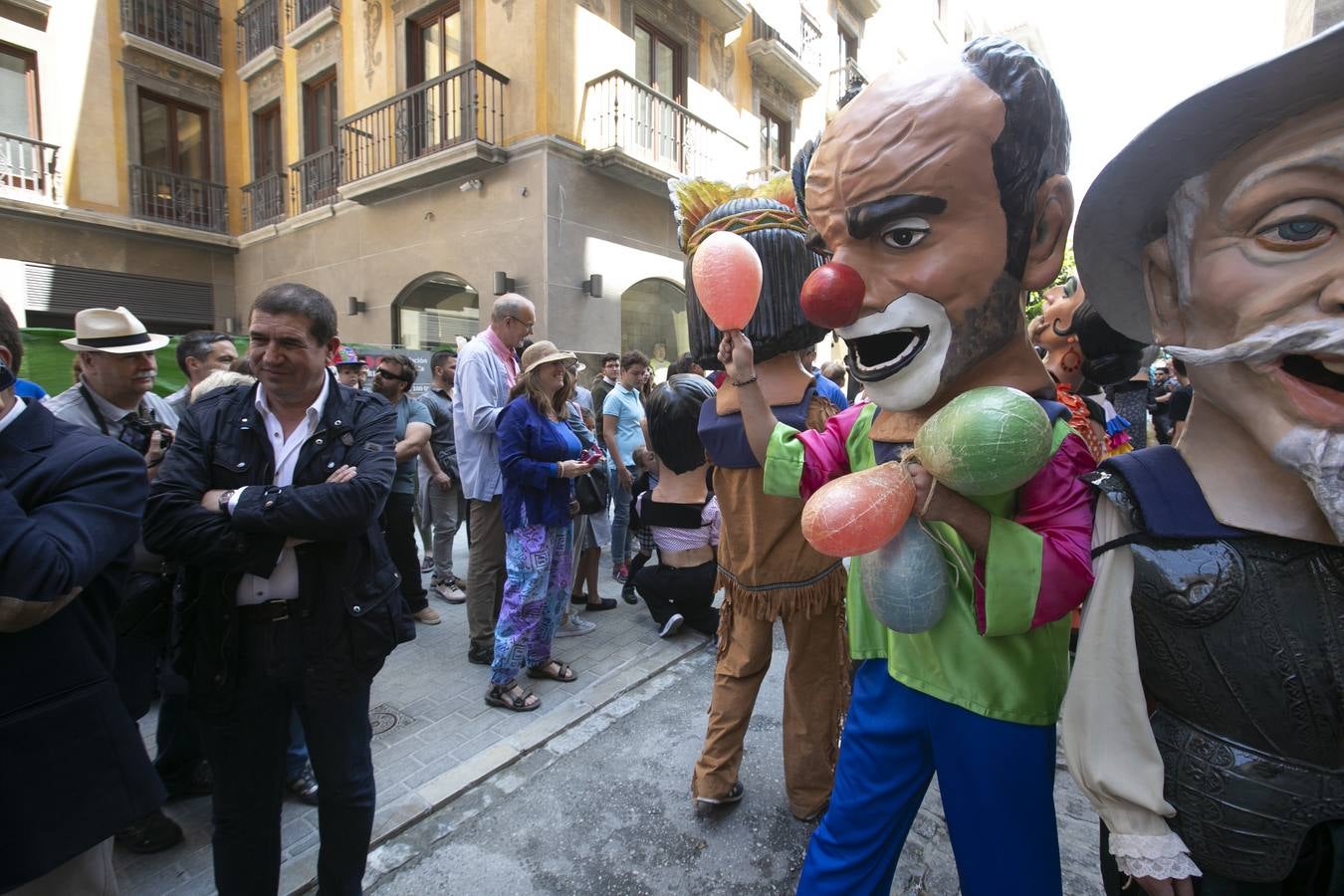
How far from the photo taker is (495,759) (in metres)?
2.76

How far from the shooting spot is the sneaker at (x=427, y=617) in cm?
434

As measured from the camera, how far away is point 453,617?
449 cm

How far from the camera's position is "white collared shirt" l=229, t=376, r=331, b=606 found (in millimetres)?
1802

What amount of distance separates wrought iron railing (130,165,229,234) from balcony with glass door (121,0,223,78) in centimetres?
206

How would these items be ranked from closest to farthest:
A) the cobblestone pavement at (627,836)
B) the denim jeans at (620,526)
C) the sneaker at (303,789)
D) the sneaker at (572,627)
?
the cobblestone pavement at (627,836)
the sneaker at (303,789)
the sneaker at (572,627)
the denim jeans at (620,526)

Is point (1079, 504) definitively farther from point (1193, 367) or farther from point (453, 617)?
point (453, 617)

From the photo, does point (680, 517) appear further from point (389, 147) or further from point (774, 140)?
point (774, 140)

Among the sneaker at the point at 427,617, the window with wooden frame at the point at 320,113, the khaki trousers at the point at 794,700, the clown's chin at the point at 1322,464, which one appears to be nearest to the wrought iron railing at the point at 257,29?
the window with wooden frame at the point at 320,113

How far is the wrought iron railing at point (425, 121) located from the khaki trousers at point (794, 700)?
824cm

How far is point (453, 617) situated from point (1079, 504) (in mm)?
4059

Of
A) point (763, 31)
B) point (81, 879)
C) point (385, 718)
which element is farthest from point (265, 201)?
point (81, 879)

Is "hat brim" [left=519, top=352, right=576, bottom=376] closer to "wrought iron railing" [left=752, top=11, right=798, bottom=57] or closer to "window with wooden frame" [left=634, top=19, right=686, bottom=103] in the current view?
"window with wooden frame" [left=634, top=19, right=686, bottom=103]

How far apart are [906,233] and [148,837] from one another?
296 centimetres

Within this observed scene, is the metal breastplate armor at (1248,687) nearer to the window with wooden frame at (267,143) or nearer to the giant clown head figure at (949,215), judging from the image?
the giant clown head figure at (949,215)
